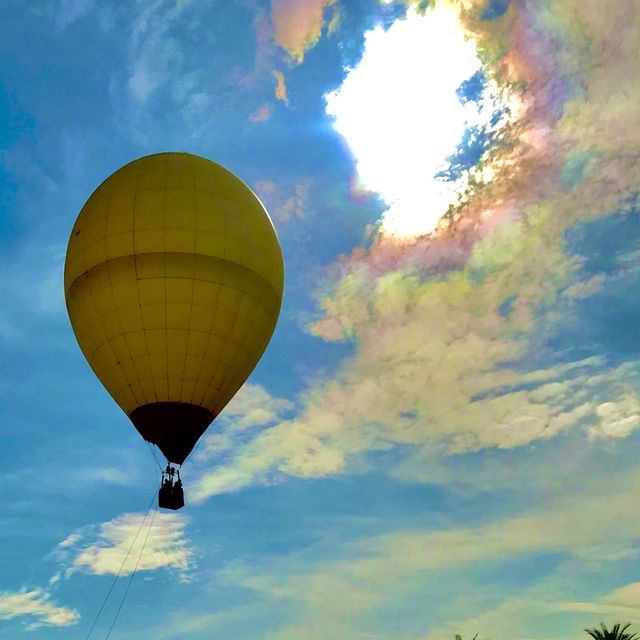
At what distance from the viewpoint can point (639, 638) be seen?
44.8m

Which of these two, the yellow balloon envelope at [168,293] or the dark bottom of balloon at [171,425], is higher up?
the yellow balloon envelope at [168,293]

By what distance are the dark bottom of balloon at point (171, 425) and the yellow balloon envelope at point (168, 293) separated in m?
0.05

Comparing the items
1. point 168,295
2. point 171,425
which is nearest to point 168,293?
point 168,295

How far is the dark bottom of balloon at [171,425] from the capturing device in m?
34.3

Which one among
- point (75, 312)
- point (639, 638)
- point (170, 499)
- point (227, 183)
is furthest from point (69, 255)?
point (639, 638)

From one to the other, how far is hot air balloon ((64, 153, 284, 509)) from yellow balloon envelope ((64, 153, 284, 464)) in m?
0.05

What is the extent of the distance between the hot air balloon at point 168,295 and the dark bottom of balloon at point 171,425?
1.8 inches

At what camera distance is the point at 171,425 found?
Answer: 3428 cm

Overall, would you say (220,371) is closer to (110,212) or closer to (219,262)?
(219,262)

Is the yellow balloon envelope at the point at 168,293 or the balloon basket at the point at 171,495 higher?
the yellow balloon envelope at the point at 168,293

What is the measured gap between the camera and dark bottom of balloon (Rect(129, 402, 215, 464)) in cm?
3428

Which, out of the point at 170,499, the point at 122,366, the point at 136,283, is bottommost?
the point at 170,499

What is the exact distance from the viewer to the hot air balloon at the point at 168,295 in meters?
34.2

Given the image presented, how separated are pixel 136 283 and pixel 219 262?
382cm
